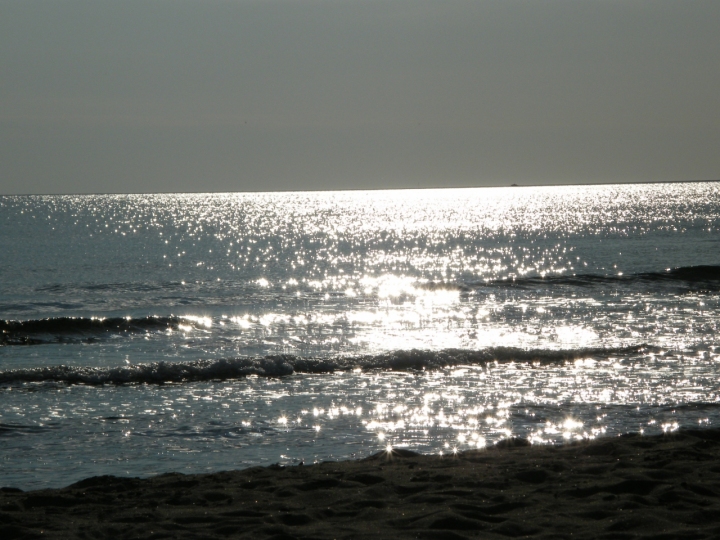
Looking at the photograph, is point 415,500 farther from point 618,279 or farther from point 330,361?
point 618,279

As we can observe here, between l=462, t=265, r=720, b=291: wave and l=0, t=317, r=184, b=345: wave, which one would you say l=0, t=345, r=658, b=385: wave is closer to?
l=0, t=317, r=184, b=345: wave

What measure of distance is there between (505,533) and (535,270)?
44.9m

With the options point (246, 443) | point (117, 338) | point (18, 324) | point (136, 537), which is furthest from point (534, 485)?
point (18, 324)

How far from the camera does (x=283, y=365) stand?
1798 cm

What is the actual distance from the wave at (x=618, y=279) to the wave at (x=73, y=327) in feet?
55.2

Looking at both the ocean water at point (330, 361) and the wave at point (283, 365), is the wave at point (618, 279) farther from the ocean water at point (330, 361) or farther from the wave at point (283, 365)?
the wave at point (283, 365)

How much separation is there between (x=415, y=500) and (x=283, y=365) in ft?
36.2

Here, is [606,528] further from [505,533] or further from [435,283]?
[435,283]

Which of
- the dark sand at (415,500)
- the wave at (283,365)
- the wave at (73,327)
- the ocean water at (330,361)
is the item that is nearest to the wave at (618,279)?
the ocean water at (330,361)

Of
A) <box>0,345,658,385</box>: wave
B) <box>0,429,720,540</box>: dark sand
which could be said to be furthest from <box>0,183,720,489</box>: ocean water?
<box>0,429,720,540</box>: dark sand

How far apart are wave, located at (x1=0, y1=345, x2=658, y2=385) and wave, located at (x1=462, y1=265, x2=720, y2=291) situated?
19.0 m

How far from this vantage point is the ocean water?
36.7 ft

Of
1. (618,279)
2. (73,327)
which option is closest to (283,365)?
(73,327)

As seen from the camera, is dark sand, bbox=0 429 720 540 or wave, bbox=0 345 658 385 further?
A: wave, bbox=0 345 658 385
